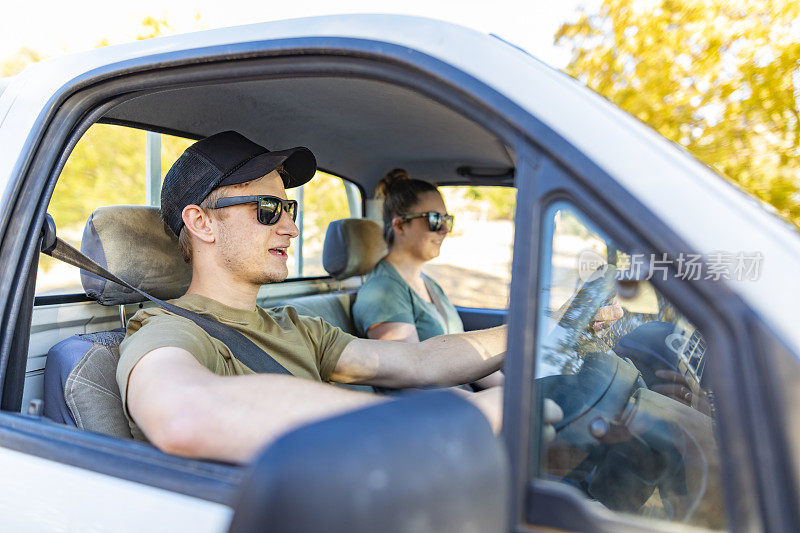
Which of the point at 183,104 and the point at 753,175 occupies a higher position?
the point at 753,175

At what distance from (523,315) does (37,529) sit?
930 millimetres

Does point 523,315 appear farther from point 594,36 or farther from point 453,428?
point 594,36

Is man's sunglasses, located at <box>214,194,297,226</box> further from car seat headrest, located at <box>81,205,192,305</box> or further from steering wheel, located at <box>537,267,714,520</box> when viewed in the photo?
steering wheel, located at <box>537,267,714,520</box>

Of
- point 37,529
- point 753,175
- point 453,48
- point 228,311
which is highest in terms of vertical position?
point 753,175

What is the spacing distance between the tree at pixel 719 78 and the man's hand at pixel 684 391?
A: 2499 millimetres

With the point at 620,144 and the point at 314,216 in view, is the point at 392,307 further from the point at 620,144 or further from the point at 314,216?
the point at 620,144

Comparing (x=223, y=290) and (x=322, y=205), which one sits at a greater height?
(x=322, y=205)

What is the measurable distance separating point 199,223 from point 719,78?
144 inches

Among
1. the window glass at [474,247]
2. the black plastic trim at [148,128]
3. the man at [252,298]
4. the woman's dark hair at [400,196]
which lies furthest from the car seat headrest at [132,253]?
the woman's dark hair at [400,196]

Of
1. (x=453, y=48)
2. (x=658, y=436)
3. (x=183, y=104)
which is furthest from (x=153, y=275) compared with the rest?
(x=658, y=436)

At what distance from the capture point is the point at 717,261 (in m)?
0.80

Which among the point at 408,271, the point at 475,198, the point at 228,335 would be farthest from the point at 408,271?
the point at 228,335

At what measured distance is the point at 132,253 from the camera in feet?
6.20

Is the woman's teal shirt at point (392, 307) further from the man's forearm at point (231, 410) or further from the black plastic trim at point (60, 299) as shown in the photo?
the man's forearm at point (231, 410)
